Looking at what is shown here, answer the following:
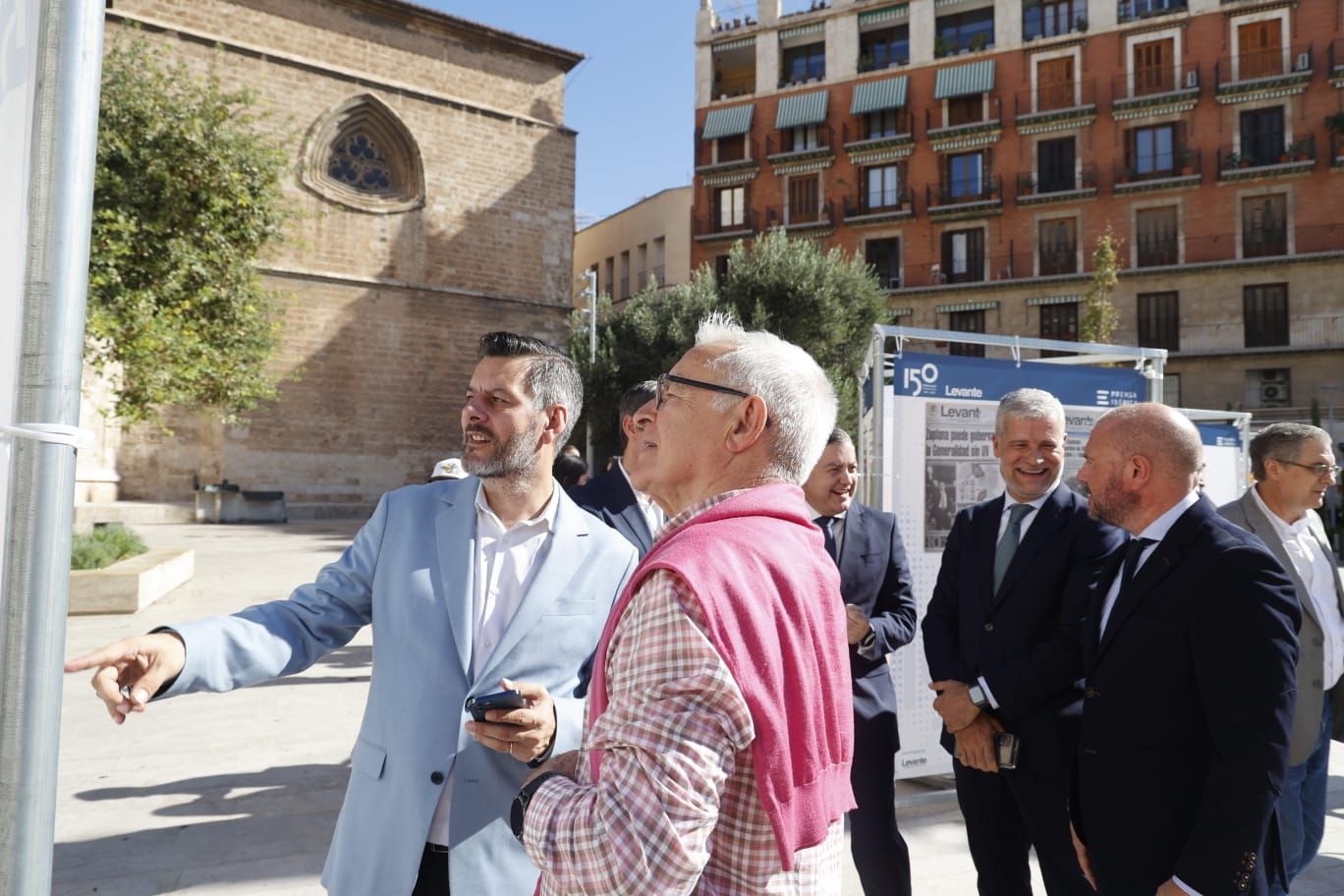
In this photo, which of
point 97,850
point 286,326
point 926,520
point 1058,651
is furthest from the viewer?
point 286,326

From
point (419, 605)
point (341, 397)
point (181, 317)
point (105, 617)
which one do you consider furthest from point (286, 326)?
point (419, 605)

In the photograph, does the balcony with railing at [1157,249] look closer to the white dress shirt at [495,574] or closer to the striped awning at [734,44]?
the striped awning at [734,44]

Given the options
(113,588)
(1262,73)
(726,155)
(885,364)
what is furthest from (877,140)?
(885,364)

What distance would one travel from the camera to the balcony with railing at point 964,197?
32844 mm

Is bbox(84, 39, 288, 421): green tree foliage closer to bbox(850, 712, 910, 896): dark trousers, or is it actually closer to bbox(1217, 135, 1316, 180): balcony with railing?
bbox(850, 712, 910, 896): dark trousers

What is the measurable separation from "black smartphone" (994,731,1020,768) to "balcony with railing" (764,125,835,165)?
34.4 metres

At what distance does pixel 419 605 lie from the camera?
2.17 meters

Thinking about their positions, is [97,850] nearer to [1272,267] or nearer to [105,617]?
[105,617]

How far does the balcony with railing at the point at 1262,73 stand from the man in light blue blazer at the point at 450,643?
3494cm

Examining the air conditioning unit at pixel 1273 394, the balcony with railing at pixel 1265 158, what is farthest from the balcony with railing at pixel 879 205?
the air conditioning unit at pixel 1273 394

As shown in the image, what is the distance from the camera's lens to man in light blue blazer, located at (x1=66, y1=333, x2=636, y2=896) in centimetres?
196

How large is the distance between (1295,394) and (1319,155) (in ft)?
24.4

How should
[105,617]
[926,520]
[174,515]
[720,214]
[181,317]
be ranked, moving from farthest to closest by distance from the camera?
[720,214]
[174,515]
[181,317]
[105,617]
[926,520]

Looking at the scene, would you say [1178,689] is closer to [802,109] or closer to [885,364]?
[885,364]
